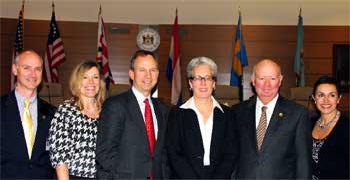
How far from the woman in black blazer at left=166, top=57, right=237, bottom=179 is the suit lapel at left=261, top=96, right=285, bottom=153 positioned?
0.73 ft

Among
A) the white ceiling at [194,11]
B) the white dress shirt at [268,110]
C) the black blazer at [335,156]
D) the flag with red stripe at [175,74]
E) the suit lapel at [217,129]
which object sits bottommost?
the black blazer at [335,156]

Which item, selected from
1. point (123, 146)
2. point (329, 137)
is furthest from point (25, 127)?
point (329, 137)

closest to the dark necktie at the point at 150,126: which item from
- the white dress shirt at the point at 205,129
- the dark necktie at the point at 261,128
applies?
the white dress shirt at the point at 205,129

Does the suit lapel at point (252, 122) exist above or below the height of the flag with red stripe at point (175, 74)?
below

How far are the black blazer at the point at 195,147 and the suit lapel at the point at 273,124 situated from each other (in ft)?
0.72

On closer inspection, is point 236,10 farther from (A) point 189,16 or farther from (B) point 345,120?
(B) point 345,120

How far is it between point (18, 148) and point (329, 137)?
227 cm

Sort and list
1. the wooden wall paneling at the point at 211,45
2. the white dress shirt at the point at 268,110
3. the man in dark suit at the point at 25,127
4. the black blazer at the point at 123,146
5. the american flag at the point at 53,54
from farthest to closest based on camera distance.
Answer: the wooden wall paneling at the point at 211,45 < the american flag at the point at 53,54 < the white dress shirt at the point at 268,110 < the man in dark suit at the point at 25,127 < the black blazer at the point at 123,146

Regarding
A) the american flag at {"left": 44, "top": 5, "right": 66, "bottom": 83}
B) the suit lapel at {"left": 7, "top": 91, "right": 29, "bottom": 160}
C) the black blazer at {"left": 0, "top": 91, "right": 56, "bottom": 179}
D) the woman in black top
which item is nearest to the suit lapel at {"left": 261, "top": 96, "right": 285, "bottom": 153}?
the woman in black top

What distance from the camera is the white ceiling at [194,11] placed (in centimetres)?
946

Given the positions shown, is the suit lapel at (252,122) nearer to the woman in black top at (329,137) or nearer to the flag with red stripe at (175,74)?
the woman in black top at (329,137)

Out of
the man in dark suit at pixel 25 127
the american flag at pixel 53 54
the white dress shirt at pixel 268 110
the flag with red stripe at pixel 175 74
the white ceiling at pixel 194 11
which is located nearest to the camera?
the man in dark suit at pixel 25 127

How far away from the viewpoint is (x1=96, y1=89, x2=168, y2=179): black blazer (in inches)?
94.0

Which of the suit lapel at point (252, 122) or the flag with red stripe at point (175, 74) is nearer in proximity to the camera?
the suit lapel at point (252, 122)
